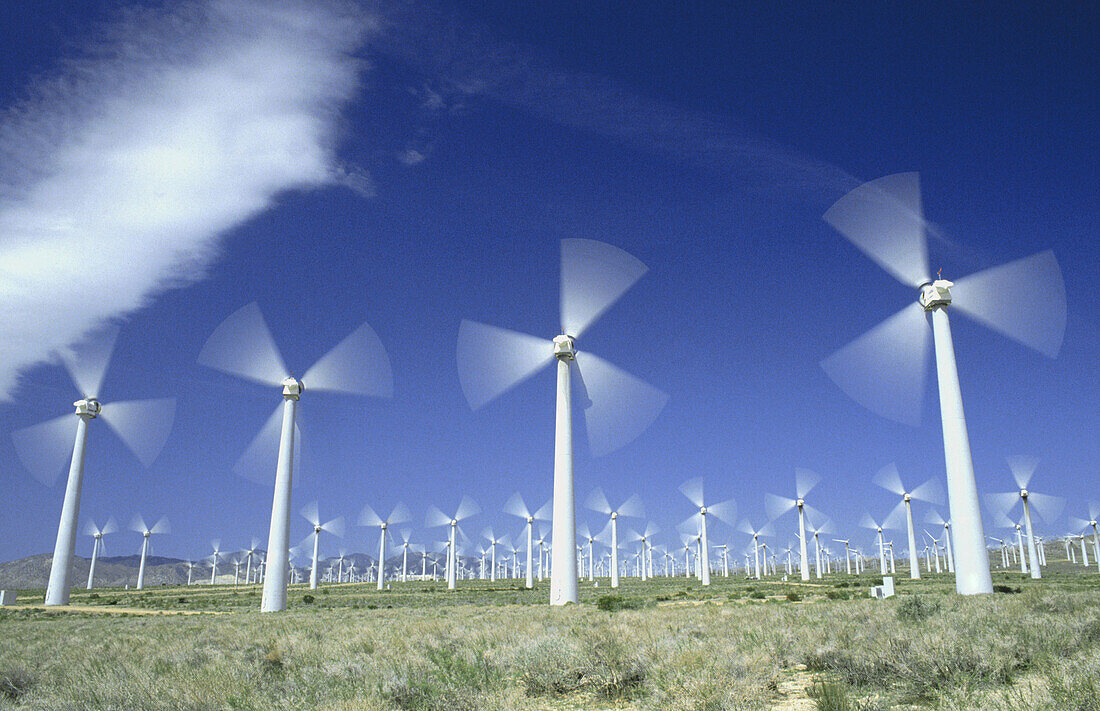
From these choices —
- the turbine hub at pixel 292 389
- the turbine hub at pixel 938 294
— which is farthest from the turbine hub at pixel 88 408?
the turbine hub at pixel 938 294

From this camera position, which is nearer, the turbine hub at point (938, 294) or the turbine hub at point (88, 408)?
the turbine hub at point (938, 294)

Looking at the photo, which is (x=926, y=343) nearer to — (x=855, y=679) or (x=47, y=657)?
(x=855, y=679)

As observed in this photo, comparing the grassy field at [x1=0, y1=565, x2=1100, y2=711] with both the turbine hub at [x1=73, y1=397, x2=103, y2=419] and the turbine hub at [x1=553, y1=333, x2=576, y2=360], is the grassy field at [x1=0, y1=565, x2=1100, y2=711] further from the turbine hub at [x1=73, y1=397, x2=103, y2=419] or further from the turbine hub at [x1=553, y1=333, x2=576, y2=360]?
the turbine hub at [x1=73, y1=397, x2=103, y2=419]

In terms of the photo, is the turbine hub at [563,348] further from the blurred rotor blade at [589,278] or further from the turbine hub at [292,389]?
the turbine hub at [292,389]

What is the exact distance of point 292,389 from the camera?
42.7m

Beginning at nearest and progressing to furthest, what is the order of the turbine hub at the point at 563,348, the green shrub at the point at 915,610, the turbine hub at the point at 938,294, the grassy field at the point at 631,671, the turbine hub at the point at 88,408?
the grassy field at the point at 631,671 < the green shrub at the point at 915,610 < the turbine hub at the point at 938,294 < the turbine hub at the point at 563,348 < the turbine hub at the point at 88,408

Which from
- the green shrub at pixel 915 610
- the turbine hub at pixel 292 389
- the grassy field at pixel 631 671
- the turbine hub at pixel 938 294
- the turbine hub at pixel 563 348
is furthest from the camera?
the turbine hub at pixel 292 389

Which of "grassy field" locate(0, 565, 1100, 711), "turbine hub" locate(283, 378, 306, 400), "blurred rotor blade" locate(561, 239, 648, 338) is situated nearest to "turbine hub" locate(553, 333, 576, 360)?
"blurred rotor blade" locate(561, 239, 648, 338)

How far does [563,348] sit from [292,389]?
16864 millimetres

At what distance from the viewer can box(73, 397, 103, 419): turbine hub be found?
5775 centimetres

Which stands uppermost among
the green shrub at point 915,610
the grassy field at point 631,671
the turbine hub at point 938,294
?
the turbine hub at point 938,294

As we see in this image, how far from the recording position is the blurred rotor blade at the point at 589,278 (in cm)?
3447

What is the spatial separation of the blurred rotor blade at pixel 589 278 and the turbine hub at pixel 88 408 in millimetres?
42403

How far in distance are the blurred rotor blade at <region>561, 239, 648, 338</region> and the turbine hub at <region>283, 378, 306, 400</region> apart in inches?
648
